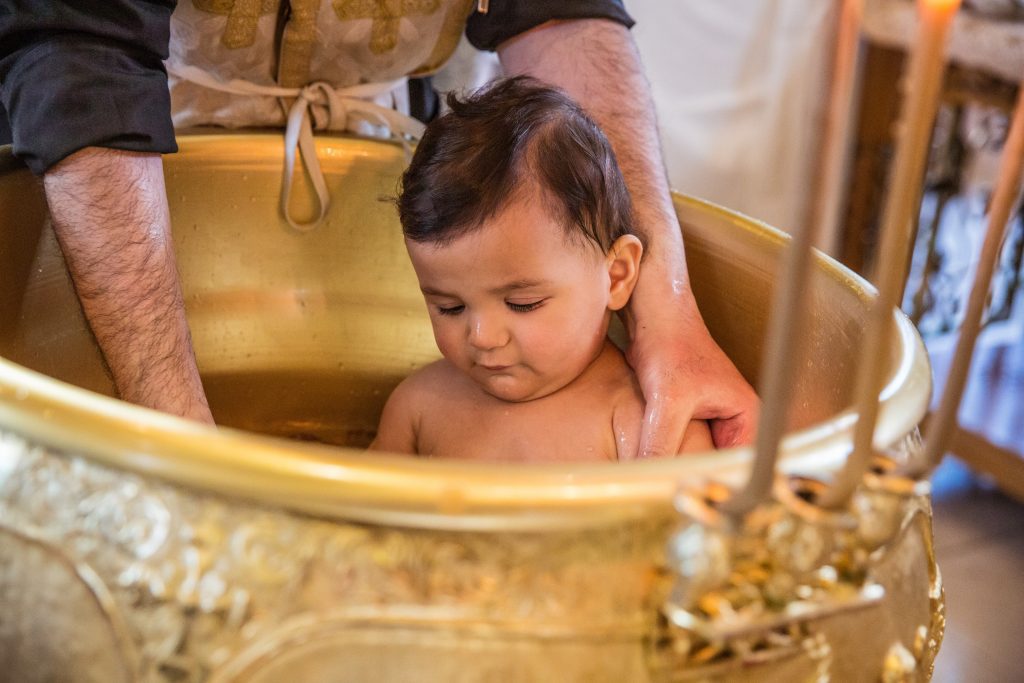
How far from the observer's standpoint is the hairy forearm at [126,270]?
69cm

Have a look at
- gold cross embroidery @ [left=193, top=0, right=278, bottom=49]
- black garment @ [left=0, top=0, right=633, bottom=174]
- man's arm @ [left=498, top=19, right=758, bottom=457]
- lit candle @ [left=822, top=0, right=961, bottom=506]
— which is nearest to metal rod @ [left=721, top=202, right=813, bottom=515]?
lit candle @ [left=822, top=0, right=961, bottom=506]

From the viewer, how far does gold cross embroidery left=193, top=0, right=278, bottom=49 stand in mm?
813

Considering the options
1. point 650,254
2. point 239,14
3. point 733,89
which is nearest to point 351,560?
point 650,254

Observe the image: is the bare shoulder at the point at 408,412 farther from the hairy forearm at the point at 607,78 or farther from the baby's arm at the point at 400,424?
the hairy forearm at the point at 607,78

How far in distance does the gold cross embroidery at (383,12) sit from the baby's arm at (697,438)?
0.40 metres

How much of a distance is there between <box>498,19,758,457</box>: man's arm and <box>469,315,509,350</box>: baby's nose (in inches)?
4.4

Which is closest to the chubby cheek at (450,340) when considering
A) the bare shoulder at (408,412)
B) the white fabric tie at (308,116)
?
the bare shoulder at (408,412)

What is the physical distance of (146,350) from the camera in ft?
2.28

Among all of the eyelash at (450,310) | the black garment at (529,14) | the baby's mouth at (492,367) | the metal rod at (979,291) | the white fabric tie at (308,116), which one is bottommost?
the baby's mouth at (492,367)

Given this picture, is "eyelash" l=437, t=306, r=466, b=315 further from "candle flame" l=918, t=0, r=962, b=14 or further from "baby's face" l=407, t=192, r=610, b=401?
"candle flame" l=918, t=0, r=962, b=14

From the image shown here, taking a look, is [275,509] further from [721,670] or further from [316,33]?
[316,33]

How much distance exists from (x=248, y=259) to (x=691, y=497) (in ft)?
2.11

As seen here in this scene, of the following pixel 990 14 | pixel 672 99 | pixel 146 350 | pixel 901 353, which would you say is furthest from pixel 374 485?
pixel 672 99

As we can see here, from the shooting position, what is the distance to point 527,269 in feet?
2.35
